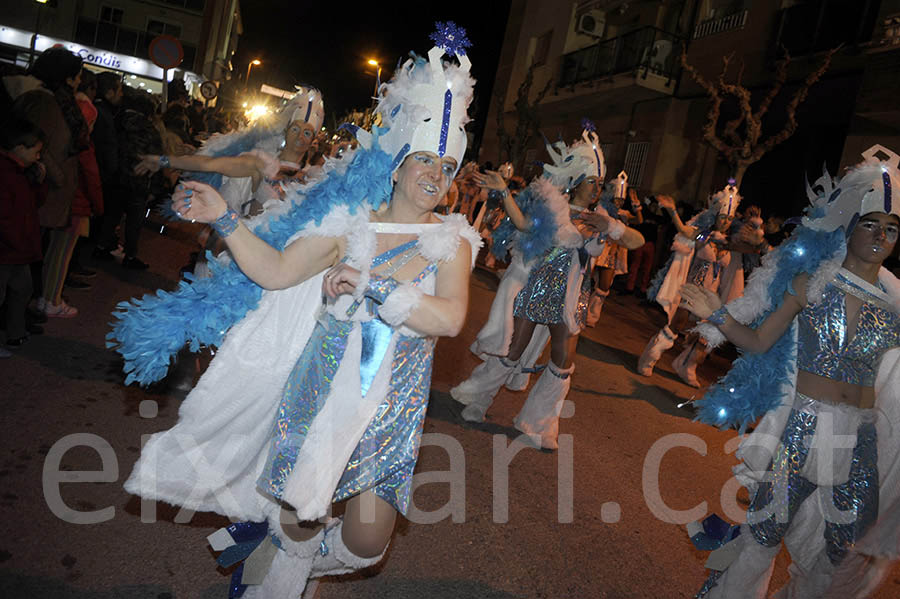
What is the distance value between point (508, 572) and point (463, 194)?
13327 mm

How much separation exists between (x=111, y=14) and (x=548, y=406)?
148ft

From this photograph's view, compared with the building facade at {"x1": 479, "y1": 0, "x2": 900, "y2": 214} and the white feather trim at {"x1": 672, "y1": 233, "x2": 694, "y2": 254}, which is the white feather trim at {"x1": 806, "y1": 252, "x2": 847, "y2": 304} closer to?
the building facade at {"x1": 479, "y1": 0, "x2": 900, "y2": 214}

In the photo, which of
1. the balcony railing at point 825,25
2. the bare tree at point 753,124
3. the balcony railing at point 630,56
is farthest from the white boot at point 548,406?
the balcony railing at point 630,56

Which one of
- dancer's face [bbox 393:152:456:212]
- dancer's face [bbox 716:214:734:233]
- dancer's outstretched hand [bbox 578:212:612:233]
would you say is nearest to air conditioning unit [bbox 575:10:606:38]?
dancer's face [bbox 716:214:734:233]

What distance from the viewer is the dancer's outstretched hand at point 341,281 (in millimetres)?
2369

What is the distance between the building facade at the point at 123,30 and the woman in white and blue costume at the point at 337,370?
132ft

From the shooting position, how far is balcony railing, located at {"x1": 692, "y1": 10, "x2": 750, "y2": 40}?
1750 centimetres

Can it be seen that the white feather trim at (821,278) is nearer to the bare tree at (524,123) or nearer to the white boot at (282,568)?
the white boot at (282,568)

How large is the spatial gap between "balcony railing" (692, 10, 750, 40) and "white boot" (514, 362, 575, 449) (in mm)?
15493

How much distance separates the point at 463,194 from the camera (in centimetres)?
1628

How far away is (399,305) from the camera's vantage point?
2398 mm

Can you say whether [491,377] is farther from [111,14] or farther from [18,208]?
[111,14]

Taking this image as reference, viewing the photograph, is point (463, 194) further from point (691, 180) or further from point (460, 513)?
point (460, 513)

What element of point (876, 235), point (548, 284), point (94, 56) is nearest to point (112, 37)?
point (94, 56)
